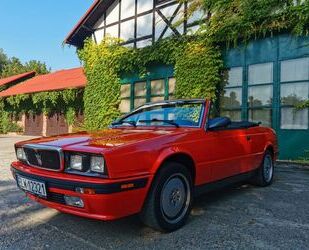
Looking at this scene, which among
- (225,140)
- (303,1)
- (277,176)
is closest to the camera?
(225,140)

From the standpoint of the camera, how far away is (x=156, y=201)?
3.80 meters

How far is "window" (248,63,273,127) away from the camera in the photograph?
36.0 ft

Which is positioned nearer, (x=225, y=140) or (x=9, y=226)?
(x=9, y=226)

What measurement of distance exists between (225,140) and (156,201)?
1.63 metres

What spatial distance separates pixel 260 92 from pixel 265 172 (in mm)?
5147

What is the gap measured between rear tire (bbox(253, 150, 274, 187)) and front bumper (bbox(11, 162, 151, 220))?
3258mm

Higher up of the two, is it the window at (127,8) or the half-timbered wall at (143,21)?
the window at (127,8)

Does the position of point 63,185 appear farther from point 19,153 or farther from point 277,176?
point 277,176

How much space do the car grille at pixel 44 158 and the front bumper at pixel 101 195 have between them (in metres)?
0.09

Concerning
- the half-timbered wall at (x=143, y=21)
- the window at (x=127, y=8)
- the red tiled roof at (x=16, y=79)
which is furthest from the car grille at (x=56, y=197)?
the red tiled roof at (x=16, y=79)

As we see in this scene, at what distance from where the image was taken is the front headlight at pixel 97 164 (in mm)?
3439

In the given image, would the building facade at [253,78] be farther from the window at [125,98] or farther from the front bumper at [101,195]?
the front bumper at [101,195]

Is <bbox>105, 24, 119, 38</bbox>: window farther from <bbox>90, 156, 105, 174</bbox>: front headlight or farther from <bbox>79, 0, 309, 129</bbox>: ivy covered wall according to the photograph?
<bbox>90, 156, 105, 174</bbox>: front headlight

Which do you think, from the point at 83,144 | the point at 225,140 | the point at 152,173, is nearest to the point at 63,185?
the point at 83,144
